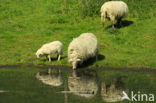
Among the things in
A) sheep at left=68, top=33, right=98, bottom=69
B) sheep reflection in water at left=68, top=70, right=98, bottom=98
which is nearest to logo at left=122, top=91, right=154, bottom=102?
sheep reflection in water at left=68, top=70, right=98, bottom=98

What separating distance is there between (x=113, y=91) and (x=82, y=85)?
1558 mm

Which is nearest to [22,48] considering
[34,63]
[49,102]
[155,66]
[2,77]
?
[34,63]

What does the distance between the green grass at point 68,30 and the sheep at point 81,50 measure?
2.65ft

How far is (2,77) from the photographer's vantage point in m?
18.2

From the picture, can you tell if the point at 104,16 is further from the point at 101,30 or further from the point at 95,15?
the point at 95,15

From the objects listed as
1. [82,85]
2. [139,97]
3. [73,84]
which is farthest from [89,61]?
[139,97]

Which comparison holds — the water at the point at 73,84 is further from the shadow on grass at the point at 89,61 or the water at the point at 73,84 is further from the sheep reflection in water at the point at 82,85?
the shadow on grass at the point at 89,61

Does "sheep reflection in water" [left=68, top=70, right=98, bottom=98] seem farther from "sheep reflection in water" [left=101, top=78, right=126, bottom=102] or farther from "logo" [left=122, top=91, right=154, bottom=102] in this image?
"logo" [left=122, top=91, right=154, bottom=102]

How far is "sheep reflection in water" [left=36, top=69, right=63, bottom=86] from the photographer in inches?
675

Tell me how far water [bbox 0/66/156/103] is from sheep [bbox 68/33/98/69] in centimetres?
58

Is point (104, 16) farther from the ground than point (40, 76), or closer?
farther from the ground

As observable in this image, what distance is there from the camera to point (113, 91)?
15.6m

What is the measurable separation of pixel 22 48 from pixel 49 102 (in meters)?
10.5

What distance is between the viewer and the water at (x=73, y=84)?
14523 mm
